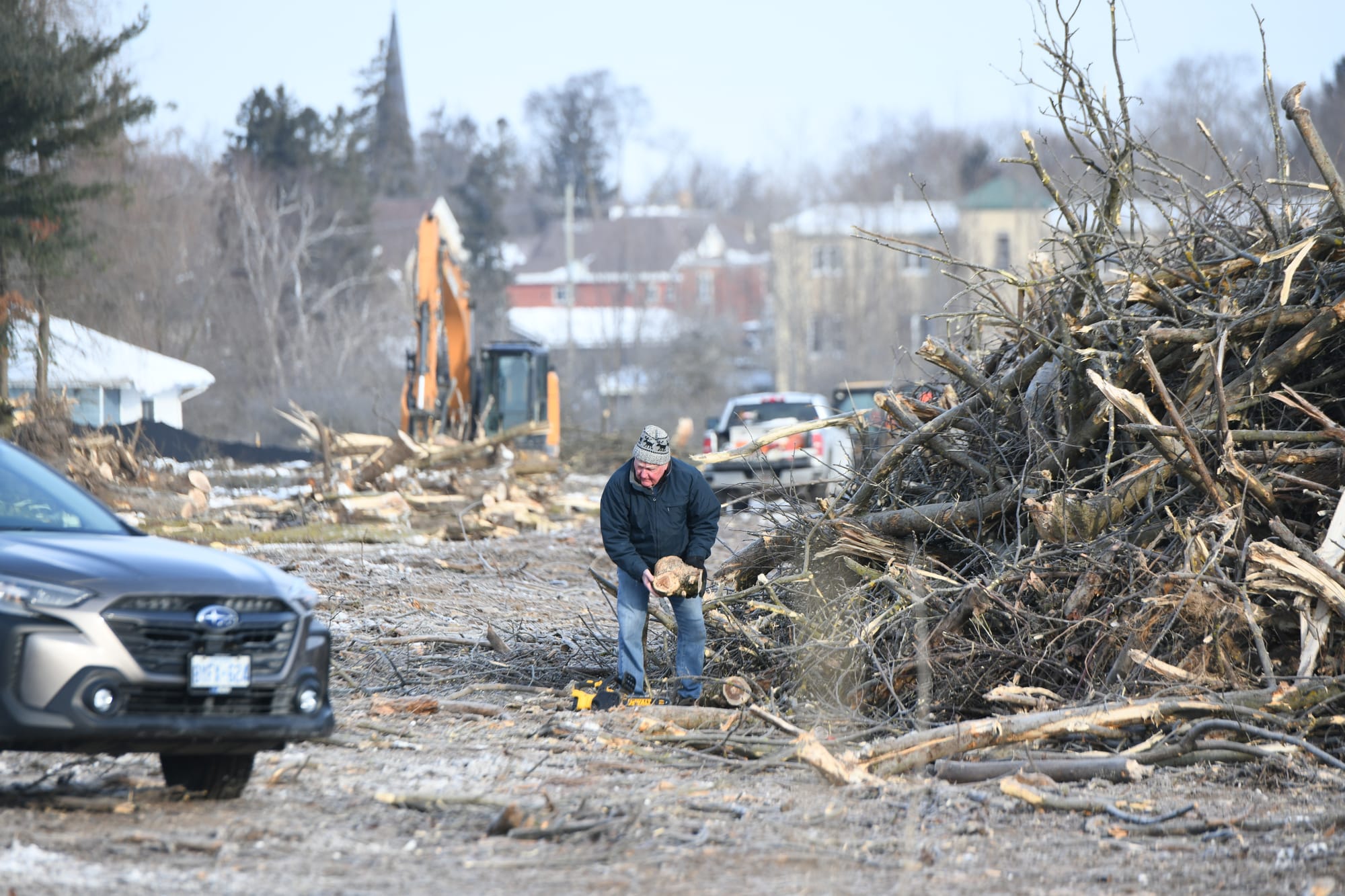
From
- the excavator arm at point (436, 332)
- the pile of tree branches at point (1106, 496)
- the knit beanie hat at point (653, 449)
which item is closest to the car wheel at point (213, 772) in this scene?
the knit beanie hat at point (653, 449)

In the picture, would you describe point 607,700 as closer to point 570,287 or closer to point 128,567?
point 128,567

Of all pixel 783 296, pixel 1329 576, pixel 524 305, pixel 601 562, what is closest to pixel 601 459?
pixel 601 562

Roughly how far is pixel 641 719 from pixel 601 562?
7959mm

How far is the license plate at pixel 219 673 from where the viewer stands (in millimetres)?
5285

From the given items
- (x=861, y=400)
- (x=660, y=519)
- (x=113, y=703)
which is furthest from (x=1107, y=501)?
(x=861, y=400)

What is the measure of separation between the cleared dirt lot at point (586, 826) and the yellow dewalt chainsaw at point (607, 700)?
0.17 meters

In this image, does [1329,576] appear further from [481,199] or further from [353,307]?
[481,199]

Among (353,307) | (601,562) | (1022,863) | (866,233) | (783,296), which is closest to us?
(1022,863)

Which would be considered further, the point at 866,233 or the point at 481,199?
the point at 481,199

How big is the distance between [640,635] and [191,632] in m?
3.42

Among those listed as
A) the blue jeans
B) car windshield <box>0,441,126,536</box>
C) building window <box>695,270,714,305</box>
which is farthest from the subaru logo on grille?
building window <box>695,270,714,305</box>

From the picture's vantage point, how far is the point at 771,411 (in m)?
22.5

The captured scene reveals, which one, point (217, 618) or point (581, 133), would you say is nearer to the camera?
point (217, 618)

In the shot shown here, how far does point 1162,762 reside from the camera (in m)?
6.52
